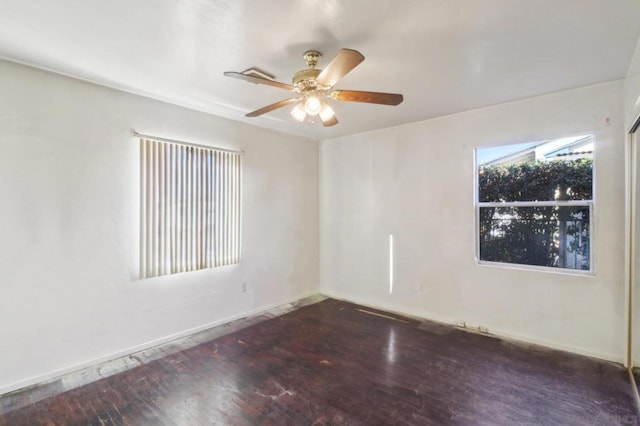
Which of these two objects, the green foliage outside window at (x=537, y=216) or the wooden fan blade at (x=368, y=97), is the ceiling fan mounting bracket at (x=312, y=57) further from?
the green foliage outside window at (x=537, y=216)

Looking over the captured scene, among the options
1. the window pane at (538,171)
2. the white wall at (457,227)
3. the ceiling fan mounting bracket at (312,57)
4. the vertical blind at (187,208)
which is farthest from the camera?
the vertical blind at (187,208)

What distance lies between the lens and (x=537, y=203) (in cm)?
338

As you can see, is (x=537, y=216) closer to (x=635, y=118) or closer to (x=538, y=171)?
(x=538, y=171)

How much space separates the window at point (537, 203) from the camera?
10.3 ft

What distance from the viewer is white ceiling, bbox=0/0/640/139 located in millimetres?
1844

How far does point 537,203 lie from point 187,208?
3.98m

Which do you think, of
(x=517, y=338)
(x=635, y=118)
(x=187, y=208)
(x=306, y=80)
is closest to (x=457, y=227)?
(x=517, y=338)

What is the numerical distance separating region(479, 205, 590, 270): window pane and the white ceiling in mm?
1312

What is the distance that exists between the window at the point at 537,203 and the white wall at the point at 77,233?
338 cm

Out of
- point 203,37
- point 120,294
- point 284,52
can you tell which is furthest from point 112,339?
point 284,52

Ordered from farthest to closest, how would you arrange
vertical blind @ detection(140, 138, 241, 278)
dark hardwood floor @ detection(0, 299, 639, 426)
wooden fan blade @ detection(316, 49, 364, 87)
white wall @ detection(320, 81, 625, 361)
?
1. vertical blind @ detection(140, 138, 241, 278)
2. white wall @ detection(320, 81, 625, 361)
3. dark hardwood floor @ detection(0, 299, 639, 426)
4. wooden fan blade @ detection(316, 49, 364, 87)

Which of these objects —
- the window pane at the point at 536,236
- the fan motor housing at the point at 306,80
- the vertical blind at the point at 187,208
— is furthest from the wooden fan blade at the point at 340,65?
the window pane at the point at 536,236

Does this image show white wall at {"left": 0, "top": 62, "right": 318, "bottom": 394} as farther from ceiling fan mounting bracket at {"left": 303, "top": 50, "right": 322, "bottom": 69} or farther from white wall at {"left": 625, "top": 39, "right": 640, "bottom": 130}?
white wall at {"left": 625, "top": 39, "right": 640, "bottom": 130}

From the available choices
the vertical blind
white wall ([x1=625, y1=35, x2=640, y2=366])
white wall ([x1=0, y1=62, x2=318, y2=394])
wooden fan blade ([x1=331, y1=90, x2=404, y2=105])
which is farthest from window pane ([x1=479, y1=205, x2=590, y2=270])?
white wall ([x1=0, y1=62, x2=318, y2=394])
